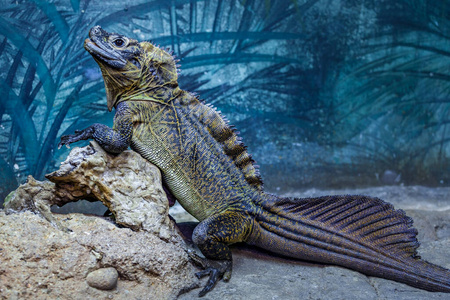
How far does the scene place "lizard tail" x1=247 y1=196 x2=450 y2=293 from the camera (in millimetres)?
3810

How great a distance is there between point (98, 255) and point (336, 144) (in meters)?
4.48

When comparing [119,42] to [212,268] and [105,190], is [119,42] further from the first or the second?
[212,268]

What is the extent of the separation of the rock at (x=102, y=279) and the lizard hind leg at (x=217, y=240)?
800 mm

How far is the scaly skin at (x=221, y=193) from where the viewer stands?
12.5ft

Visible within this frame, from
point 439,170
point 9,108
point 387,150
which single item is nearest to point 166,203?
point 9,108

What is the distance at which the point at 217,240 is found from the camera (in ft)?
12.4

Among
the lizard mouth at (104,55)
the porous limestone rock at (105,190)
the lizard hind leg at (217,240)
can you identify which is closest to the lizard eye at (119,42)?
the lizard mouth at (104,55)

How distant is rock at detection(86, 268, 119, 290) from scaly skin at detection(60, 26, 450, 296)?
89cm

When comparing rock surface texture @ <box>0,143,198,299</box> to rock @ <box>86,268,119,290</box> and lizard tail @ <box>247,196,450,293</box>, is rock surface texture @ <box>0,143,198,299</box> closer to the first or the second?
rock @ <box>86,268,119,290</box>

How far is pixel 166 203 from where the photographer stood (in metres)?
3.73

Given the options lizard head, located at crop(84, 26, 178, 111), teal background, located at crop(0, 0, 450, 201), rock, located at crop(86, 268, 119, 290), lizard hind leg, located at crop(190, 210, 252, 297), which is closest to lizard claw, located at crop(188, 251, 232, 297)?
lizard hind leg, located at crop(190, 210, 252, 297)

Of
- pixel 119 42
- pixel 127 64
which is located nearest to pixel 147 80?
pixel 127 64

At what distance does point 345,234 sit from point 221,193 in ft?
4.20

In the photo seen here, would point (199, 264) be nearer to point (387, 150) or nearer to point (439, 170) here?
point (387, 150)
